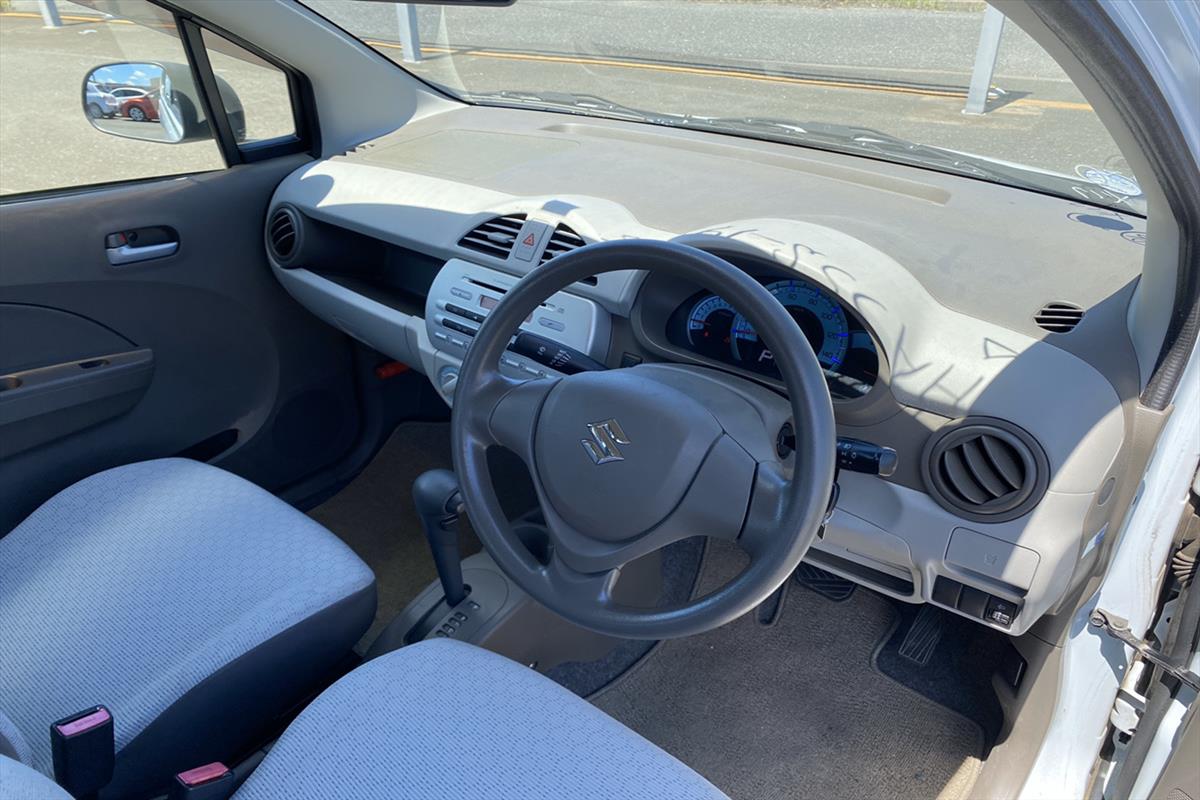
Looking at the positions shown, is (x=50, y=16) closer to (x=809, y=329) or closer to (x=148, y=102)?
(x=148, y=102)

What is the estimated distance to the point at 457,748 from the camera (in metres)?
1.14

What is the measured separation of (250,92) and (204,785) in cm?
172

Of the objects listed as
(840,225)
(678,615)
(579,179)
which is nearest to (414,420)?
(579,179)

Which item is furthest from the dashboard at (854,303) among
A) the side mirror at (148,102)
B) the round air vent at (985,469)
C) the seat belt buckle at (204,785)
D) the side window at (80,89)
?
the seat belt buckle at (204,785)

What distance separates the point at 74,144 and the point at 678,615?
1.77 metres

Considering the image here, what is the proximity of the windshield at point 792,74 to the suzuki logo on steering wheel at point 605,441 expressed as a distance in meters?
0.79

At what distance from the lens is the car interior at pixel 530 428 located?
3.92 ft

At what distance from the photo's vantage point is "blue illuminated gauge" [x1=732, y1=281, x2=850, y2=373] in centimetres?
147

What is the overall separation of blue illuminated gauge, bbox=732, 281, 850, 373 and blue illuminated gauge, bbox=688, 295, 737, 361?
0.05ft

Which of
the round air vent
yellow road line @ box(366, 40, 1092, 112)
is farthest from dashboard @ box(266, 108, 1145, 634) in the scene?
yellow road line @ box(366, 40, 1092, 112)

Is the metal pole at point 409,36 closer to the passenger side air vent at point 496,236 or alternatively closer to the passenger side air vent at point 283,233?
the passenger side air vent at point 283,233

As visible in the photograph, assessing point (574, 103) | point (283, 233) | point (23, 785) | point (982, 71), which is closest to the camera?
point (23, 785)

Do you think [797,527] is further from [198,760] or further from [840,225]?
[198,760]

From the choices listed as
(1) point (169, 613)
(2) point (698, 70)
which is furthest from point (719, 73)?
(1) point (169, 613)
